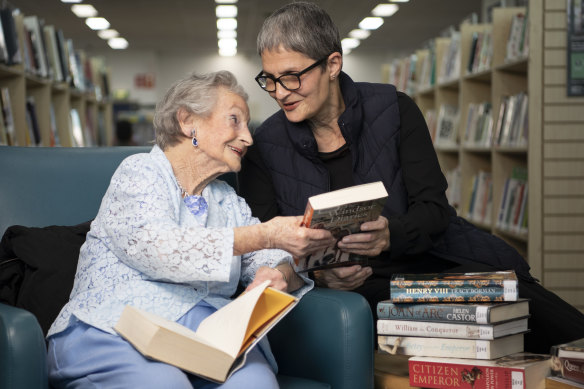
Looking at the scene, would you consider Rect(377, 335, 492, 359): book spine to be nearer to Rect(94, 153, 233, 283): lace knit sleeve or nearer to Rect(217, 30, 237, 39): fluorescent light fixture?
Rect(94, 153, 233, 283): lace knit sleeve

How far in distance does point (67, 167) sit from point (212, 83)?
1.91ft

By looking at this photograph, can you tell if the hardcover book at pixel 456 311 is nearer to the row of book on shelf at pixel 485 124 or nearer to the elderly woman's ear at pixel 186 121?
the elderly woman's ear at pixel 186 121

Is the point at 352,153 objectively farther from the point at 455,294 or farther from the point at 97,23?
the point at 97,23

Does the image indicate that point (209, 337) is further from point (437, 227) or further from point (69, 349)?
point (437, 227)

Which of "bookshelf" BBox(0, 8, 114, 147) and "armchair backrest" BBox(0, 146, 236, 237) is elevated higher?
"bookshelf" BBox(0, 8, 114, 147)

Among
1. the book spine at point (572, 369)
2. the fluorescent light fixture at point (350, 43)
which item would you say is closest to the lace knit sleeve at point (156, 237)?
the book spine at point (572, 369)

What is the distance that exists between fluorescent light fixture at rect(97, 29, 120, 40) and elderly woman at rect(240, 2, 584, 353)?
10.6m

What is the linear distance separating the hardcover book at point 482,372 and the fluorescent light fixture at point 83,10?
9.19 metres

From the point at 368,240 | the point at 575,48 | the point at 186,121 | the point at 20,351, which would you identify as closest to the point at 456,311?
the point at 368,240

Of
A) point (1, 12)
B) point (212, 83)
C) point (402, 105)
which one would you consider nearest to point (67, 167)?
point (212, 83)

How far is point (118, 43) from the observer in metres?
13.1

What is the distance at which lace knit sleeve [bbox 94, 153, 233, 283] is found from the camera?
4.57 feet

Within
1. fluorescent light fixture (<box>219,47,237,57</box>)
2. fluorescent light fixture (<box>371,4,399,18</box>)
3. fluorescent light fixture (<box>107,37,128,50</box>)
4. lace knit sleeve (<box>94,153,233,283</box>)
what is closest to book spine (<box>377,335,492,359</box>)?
lace knit sleeve (<box>94,153,233,283</box>)

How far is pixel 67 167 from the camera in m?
1.97
